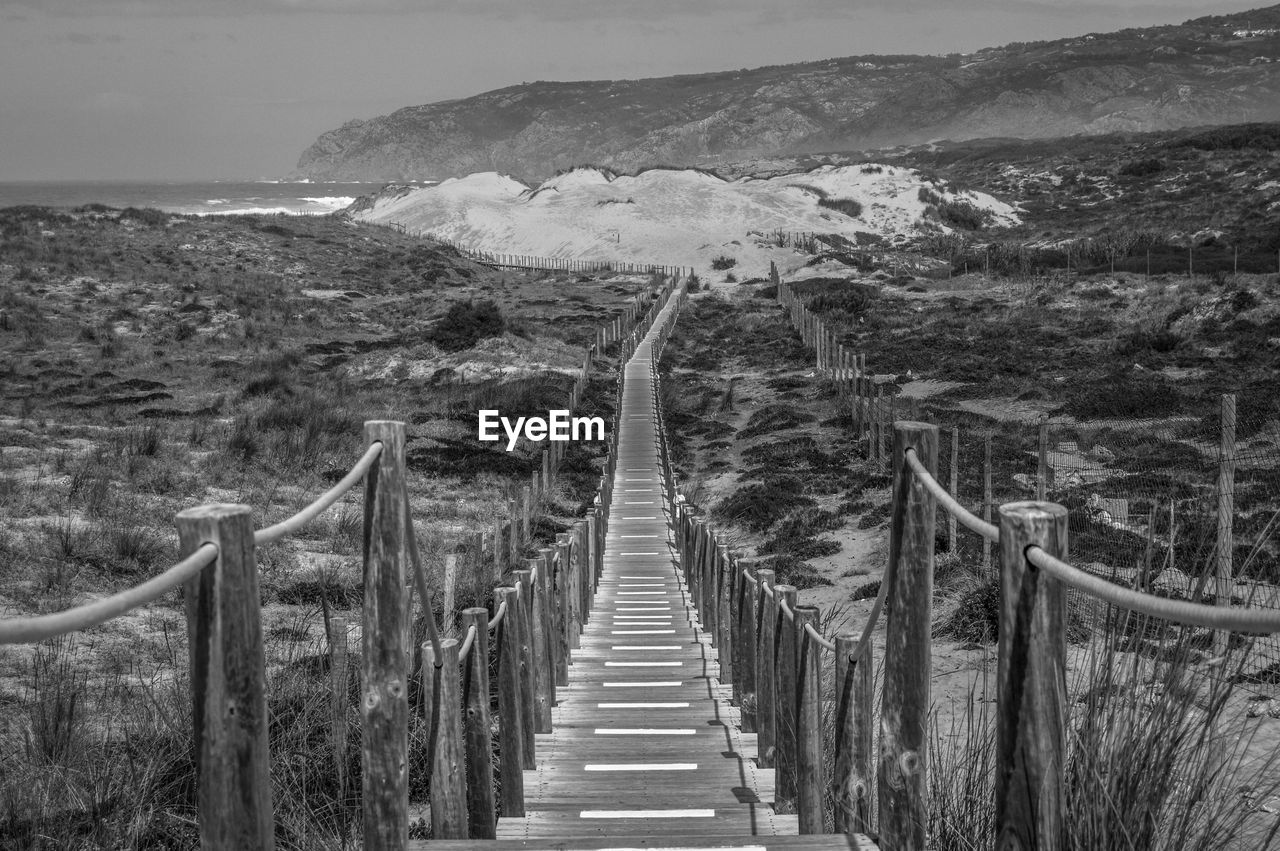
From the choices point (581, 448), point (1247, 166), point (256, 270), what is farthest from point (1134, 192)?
point (581, 448)

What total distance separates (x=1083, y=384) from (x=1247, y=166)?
70.7 m

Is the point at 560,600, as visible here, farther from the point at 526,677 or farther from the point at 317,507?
the point at 317,507

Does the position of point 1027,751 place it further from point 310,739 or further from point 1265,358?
point 1265,358

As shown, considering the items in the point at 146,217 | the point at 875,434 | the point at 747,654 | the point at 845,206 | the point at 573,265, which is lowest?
the point at 875,434

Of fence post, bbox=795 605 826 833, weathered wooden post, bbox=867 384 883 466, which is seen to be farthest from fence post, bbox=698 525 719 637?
weathered wooden post, bbox=867 384 883 466

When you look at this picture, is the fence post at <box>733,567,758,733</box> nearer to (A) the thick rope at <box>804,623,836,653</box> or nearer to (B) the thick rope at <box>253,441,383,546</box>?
(A) the thick rope at <box>804,623,836,653</box>

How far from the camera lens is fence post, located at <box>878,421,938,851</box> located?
11.8ft

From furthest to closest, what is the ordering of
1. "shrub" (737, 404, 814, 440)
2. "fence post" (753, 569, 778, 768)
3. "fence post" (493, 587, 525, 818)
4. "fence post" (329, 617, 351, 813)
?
"shrub" (737, 404, 814, 440)
"fence post" (753, 569, 778, 768)
"fence post" (493, 587, 525, 818)
"fence post" (329, 617, 351, 813)

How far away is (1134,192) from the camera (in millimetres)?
96438

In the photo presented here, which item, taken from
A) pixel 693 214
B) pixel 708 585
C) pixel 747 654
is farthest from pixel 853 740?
pixel 693 214

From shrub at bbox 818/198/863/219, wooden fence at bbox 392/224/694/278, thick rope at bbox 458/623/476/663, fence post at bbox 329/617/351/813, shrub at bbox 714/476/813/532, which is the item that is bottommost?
shrub at bbox 714/476/813/532

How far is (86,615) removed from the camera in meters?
2.15

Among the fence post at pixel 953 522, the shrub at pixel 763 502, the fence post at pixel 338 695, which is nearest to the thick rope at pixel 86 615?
the fence post at pixel 338 695

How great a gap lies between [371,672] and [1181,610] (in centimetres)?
267
